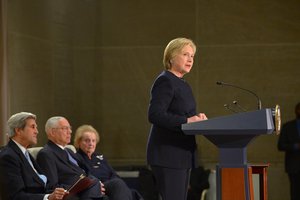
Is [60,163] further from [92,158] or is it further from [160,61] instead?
[160,61]

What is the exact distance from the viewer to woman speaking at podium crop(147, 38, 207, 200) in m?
3.58

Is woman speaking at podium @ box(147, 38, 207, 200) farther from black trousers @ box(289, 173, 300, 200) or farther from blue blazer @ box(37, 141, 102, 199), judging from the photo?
black trousers @ box(289, 173, 300, 200)

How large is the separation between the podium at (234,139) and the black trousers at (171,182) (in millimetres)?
237

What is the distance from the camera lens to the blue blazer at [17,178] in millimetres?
4523

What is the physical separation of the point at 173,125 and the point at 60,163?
6.95 feet

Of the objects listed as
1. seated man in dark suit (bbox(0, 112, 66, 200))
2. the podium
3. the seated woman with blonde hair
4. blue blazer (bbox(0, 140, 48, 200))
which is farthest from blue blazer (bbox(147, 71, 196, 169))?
the seated woman with blonde hair

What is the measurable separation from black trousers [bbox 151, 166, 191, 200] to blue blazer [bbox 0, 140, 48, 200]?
1.22m

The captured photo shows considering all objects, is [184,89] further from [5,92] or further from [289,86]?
[289,86]

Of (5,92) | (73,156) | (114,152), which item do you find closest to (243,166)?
(73,156)

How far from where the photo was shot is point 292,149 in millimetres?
8141

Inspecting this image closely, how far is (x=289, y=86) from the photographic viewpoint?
28.5 feet

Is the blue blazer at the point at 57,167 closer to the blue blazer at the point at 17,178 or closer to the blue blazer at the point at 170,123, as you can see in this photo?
the blue blazer at the point at 17,178

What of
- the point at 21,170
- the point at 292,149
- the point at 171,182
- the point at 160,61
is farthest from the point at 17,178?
the point at 160,61

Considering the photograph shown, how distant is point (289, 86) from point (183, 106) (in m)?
5.20
